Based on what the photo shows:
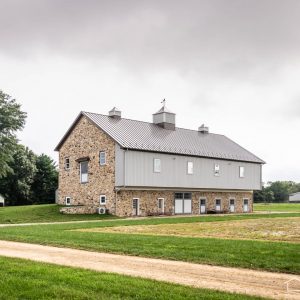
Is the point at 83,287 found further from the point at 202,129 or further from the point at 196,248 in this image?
the point at 202,129

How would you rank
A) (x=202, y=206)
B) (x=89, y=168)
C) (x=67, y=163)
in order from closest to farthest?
(x=89, y=168) → (x=67, y=163) → (x=202, y=206)

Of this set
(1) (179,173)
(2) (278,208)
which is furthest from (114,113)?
(2) (278,208)

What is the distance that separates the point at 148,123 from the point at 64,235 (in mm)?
27245

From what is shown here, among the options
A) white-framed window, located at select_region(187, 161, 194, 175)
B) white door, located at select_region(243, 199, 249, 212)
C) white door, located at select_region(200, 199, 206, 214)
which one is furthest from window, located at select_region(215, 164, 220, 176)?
white door, located at select_region(243, 199, 249, 212)

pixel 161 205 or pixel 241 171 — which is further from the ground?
pixel 241 171

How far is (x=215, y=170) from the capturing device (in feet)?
156

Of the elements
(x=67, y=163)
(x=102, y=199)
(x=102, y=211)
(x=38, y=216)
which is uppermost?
(x=67, y=163)

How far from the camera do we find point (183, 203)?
147ft

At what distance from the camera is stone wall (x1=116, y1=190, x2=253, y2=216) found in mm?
39375

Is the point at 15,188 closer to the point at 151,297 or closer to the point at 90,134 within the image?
the point at 90,134

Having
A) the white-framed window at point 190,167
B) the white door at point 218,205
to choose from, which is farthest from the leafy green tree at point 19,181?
the white door at point 218,205

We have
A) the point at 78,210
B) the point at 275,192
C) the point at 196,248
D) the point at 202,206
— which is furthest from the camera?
the point at 275,192

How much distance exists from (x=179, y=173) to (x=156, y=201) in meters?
3.38

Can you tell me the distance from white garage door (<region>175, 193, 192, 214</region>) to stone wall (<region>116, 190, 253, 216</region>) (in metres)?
0.57
